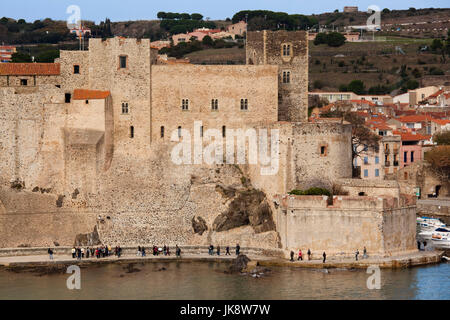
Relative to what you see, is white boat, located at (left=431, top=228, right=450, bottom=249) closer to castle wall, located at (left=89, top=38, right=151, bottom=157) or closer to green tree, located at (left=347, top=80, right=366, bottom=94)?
castle wall, located at (left=89, top=38, right=151, bottom=157)

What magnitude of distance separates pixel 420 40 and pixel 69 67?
87.2 meters

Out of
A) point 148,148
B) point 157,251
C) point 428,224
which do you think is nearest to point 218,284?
point 157,251

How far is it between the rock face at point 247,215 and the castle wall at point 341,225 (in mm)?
1965

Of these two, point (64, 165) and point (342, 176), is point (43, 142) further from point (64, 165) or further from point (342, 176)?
point (342, 176)

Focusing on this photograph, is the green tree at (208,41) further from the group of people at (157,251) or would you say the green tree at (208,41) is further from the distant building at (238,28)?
Result: the group of people at (157,251)

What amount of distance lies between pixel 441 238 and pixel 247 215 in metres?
9.55

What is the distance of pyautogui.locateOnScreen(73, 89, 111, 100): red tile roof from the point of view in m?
49.8

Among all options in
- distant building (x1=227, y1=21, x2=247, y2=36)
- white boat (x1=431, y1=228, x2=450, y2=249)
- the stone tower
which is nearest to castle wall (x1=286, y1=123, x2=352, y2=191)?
the stone tower

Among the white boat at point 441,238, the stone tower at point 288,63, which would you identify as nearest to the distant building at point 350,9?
the stone tower at point 288,63

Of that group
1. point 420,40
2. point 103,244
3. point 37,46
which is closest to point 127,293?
point 103,244

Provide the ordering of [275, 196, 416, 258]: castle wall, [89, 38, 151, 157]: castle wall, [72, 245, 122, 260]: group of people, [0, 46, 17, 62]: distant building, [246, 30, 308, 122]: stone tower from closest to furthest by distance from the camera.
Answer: [275, 196, 416, 258]: castle wall < [72, 245, 122, 260]: group of people < [89, 38, 151, 157]: castle wall < [246, 30, 308, 122]: stone tower < [0, 46, 17, 62]: distant building

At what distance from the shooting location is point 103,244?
48500 mm

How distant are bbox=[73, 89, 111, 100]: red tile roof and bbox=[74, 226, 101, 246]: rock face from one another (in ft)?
20.1

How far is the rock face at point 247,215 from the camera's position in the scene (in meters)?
48.0
